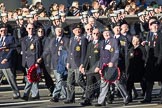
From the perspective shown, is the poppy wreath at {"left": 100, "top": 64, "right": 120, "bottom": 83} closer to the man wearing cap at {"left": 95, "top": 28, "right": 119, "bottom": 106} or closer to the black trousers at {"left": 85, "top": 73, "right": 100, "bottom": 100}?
the man wearing cap at {"left": 95, "top": 28, "right": 119, "bottom": 106}

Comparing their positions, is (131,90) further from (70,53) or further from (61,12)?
(61,12)

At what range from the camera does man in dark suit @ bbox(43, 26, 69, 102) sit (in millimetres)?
17641

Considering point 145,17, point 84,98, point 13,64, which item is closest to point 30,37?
point 13,64

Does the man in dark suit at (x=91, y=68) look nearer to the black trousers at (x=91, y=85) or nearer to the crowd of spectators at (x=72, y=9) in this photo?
the black trousers at (x=91, y=85)

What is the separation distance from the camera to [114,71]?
55.0 feet

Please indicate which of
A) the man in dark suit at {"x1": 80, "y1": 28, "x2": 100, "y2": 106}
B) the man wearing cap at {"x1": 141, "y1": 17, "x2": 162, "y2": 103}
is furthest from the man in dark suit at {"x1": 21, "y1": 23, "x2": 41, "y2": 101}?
the man wearing cap at {"x1": 141, "y1": 17, "x2": 162, "y2": 103}

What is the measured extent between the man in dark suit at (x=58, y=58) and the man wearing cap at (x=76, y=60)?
0.86ft

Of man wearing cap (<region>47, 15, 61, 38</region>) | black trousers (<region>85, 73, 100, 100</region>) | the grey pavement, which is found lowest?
the grey pavement

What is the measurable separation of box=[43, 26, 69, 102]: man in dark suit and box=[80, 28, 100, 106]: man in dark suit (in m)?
0.68

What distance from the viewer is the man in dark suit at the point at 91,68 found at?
17.1 meters

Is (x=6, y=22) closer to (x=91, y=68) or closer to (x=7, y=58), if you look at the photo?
(x=7, y=58)

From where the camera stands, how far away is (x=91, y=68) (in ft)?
56.3

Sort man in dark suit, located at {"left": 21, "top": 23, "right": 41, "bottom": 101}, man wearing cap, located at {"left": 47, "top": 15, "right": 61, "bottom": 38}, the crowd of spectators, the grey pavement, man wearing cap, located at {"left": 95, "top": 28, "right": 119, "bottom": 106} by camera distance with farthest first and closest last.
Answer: the crowd of spectators < man wearing cap, located at {"left": 47, "top": 15, "right": 61, "bottom": 38} < man in dark suit, located at {"left": 21, "top": 23, "right": 41, "bottom": 101} < the grey pavement < man wearing cap, located at {"left": 95, "top": 28, "right": 119, "bottom": 106}

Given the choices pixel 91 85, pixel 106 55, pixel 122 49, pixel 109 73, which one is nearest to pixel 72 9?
pixel 122 49
